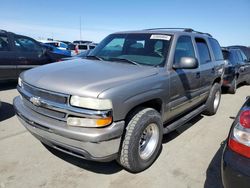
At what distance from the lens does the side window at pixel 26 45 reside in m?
7.72

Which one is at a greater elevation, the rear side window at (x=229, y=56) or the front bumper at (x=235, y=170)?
the rear side window at (x=229, y=56)

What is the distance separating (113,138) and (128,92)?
1.79 ft

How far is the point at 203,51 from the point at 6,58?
5881 mm

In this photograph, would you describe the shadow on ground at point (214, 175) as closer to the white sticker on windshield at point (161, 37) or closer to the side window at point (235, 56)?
the white sticker on windshield at point (161, 37)

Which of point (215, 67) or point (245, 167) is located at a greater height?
point (215, 67)

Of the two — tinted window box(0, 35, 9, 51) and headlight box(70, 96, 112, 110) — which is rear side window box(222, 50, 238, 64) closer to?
headlight box(70, 96, 112, 110)

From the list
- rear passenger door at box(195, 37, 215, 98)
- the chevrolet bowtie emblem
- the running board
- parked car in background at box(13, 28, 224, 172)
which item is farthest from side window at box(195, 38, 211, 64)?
the chevrolet bowtie emblem

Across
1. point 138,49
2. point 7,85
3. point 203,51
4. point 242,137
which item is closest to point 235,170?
point 242,137

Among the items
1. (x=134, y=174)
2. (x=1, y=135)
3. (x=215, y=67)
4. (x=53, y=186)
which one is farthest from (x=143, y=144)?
(x=215, y=67)

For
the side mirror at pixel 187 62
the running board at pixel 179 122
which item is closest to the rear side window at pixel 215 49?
the running board at pixel 179 122

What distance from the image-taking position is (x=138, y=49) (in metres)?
3.86

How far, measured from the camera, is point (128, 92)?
8.78ft

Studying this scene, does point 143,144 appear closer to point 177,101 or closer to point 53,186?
point 177,101

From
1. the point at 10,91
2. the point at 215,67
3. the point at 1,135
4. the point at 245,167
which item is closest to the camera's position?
the point at 245,167
